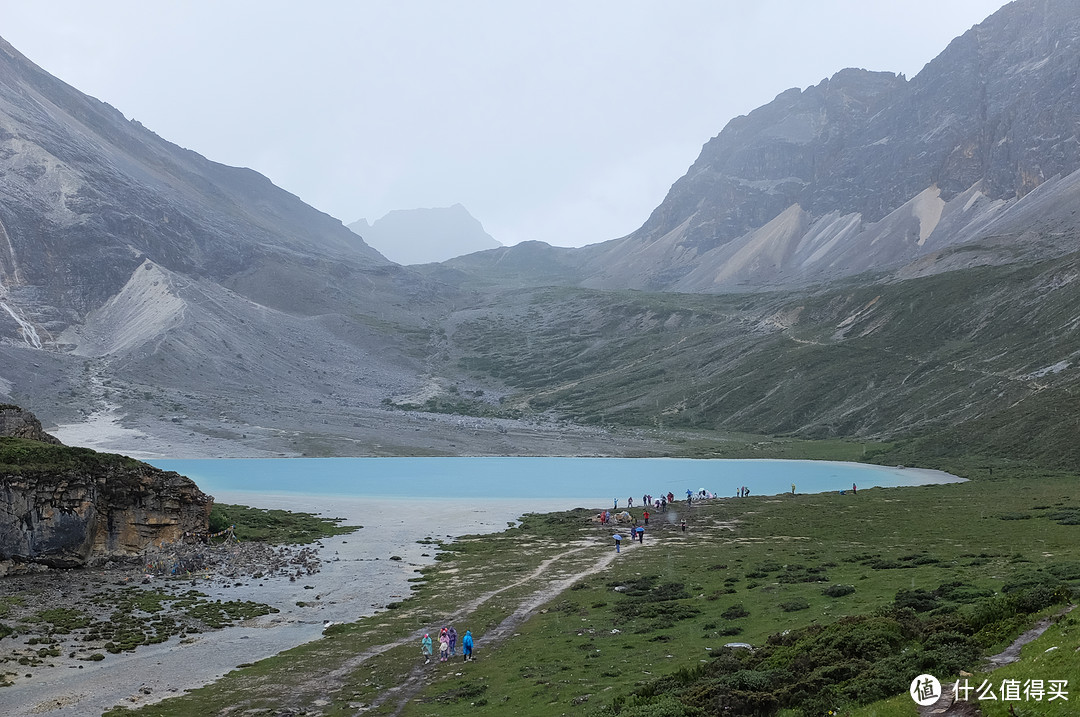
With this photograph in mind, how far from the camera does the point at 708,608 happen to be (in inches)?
1403

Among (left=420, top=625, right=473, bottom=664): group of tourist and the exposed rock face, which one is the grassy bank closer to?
(left=420, top=625, right=473, bottom=664): group of tourist

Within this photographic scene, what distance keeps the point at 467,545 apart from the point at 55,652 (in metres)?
33.2

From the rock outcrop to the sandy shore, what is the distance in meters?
10.0

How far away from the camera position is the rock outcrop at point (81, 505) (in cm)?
4806

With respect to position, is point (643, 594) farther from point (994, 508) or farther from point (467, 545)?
point (994, 508)

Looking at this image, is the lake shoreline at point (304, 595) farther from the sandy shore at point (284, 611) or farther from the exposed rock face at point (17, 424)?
the exposed rock face at point (17, 424)

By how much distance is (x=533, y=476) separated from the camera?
117 m

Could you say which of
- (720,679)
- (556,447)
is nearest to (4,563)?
(720,679)

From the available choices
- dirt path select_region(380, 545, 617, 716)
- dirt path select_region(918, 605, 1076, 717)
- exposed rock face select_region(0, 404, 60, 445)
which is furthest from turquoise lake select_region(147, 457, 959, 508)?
Answer: dirt path select_region(918, 605, 1076, 717)

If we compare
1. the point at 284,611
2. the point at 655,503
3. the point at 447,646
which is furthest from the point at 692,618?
the point at 655,503

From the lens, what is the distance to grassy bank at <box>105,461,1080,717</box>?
2114cm

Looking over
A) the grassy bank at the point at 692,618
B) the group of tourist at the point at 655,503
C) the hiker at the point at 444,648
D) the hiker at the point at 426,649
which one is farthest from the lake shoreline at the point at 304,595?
the hiker at the point at 444,648

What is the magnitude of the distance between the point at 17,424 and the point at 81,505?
13.8 m

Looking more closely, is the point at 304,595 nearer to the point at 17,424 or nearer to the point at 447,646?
the point at 447,646
